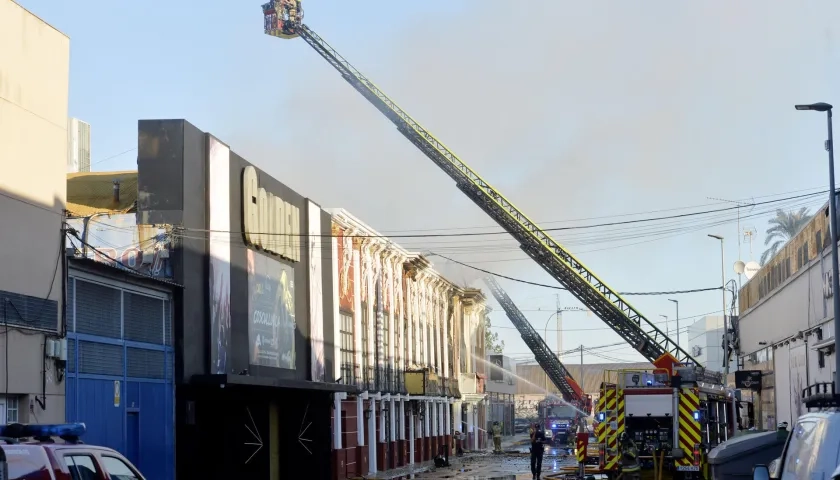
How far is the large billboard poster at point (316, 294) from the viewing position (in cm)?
3316

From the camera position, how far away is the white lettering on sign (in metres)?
27.3

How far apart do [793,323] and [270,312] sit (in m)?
16.2

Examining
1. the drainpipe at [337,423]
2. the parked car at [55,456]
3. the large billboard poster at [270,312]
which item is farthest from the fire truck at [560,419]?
the parked car at [55,456]

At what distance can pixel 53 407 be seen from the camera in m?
17.9

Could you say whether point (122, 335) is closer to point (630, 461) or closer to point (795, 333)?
point (630, 461)

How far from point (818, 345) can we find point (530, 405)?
115 m

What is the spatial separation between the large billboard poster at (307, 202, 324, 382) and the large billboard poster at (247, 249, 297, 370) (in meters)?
1.84

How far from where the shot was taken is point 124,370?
68.0ft

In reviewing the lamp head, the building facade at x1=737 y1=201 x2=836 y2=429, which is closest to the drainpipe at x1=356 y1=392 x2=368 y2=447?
the building facade at x1=737 y1=201 x2=836 y2=429

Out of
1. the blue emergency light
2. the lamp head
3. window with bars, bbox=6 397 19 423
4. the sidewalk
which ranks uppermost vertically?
the lamp head

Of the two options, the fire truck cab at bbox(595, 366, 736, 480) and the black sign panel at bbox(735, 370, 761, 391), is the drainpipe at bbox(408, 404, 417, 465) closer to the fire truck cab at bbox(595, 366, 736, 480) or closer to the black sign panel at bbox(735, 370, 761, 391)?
the black sign panel at bbox(735, 370, 761, 391)

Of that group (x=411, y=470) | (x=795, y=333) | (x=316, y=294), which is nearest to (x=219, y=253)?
(x=316, y=294)

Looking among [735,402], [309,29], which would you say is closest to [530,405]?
[309,29]

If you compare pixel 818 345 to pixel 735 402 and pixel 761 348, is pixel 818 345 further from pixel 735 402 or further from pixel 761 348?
pixel 761 348
